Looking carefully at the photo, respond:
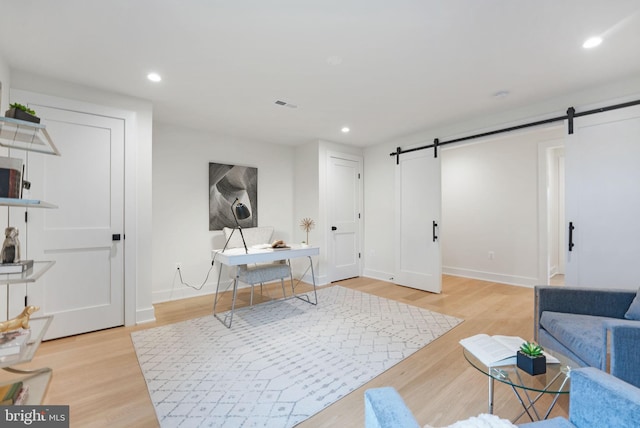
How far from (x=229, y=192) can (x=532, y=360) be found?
4.01 meters

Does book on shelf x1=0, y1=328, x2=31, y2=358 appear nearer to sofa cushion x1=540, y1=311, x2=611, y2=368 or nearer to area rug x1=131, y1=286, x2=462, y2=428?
area rug x1=131, y1=286, x2=462, y2=428

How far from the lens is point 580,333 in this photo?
5.57ft

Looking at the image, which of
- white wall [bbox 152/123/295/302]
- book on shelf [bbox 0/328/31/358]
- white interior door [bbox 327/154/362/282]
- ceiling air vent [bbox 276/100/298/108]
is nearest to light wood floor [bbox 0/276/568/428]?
book on shelf [bbox 0/328/31/358]

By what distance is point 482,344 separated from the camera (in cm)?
155

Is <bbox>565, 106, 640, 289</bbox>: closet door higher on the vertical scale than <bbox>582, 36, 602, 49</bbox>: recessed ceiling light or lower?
lower

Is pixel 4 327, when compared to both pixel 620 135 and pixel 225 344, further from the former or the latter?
pixel 620 135

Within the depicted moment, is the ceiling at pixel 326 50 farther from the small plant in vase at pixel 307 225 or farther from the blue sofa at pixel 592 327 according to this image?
the blue sofa at pixel 592 327

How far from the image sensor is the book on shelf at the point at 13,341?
49.1 inches

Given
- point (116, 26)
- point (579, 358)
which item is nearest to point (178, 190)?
point (116, 26)

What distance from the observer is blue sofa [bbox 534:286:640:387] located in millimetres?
A: 1346

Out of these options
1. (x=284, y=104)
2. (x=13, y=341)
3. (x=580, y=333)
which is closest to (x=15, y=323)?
(x=13, y=341)

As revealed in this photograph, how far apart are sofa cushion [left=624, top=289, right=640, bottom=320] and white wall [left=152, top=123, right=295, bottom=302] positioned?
4.22 metres

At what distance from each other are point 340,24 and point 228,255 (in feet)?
7.43

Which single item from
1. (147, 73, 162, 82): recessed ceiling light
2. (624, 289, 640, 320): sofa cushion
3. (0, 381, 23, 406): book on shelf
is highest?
(147, 73, 162, 82): recessed ceiling light
